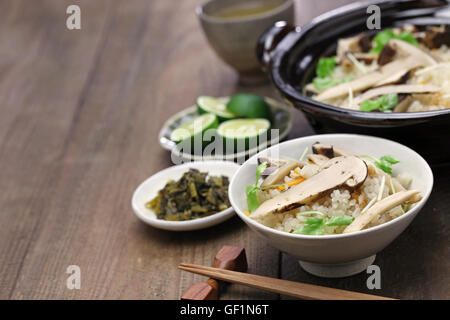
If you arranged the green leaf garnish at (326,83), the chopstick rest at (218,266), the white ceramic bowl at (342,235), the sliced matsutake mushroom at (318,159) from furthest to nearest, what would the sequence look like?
the green leaf garnish at (326,83), the sliced matsutake mushroom at (318,159), the chopstick rest at (218,266), the white ceramic bowl at (342,235)

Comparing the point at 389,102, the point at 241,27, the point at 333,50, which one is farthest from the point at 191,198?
the point at 241,27

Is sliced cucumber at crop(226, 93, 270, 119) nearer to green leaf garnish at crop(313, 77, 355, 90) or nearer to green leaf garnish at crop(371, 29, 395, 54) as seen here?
green leaf garnish at crop(313, 77, 355, 90)

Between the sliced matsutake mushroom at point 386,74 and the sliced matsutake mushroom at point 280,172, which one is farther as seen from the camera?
the sliced matsutake mushroom at point 386,74

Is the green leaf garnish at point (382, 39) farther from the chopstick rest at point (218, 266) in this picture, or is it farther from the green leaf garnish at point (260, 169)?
the chopstick rest at point (218, 266)

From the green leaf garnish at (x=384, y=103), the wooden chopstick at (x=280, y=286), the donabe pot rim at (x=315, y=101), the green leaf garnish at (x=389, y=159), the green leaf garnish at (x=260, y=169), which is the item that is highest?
the donabe pot rim at (x=315, y=101)

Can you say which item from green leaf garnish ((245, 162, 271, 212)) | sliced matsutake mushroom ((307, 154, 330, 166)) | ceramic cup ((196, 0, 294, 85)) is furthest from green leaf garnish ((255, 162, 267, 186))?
ceramic cup ((196, 0, 294, 85))

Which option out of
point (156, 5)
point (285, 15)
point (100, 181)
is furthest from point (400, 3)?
point (156, 5)

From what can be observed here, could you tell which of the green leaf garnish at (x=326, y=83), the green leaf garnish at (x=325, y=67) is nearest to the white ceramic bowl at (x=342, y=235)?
the green leaf garnish at (x=326, y=83)
